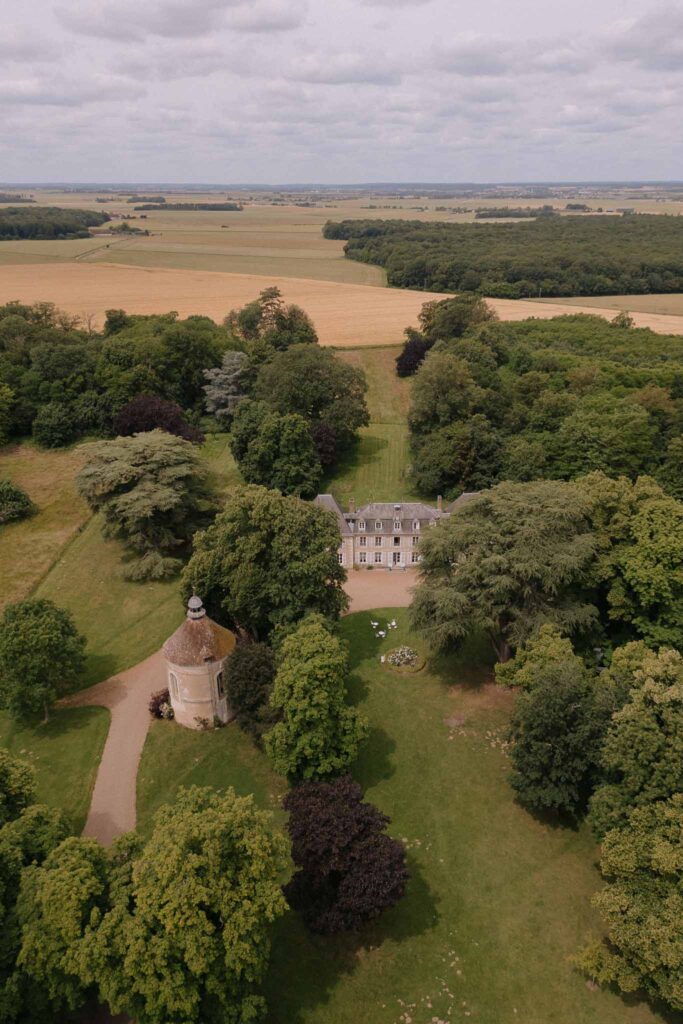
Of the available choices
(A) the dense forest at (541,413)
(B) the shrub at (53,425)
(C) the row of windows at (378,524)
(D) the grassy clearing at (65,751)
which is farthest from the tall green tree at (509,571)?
(B) the shrub at (53,425)

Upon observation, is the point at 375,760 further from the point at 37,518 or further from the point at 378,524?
the point at 37,518

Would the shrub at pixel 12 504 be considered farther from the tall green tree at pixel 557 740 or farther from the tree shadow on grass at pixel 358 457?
the tall green tree at pixel 557 740

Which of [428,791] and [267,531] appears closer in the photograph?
[428,791]

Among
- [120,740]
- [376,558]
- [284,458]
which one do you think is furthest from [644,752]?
[284,458]

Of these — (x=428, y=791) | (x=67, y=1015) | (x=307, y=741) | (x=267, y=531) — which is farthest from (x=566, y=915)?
(x=267, y=531)

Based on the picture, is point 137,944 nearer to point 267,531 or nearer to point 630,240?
point 267,531

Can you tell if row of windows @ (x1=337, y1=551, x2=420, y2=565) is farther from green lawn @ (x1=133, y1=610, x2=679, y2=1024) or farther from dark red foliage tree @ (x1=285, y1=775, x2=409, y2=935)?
dark red foliage tree @ (x1=285, y1=775, x2=409, y2=935)

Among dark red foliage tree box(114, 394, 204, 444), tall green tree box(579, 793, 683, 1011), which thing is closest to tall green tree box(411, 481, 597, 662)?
tall green tree box(579, 793, 683, 1011)
